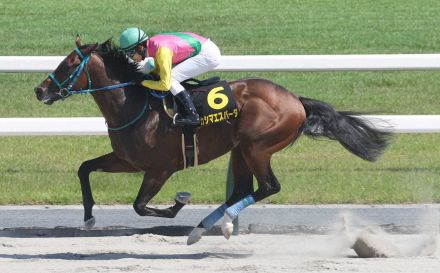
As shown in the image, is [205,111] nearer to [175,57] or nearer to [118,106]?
[175,57]

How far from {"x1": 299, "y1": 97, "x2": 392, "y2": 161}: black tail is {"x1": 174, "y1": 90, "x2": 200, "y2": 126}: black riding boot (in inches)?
35.3

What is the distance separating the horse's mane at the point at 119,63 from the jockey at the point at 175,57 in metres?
0.05

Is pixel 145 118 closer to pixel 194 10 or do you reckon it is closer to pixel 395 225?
pixel 395 225

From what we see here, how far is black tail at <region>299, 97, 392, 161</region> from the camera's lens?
345 inches

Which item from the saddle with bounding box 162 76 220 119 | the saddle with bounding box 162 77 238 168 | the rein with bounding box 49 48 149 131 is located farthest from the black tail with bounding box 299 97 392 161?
the rein with bounding box 49 48 149 131

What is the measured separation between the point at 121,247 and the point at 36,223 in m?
1.21

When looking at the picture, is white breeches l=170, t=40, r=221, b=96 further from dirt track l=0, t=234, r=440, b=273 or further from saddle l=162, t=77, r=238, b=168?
dirt track l=0, t=234, r=440, b=273

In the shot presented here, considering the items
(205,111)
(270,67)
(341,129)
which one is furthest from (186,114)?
(270,67)

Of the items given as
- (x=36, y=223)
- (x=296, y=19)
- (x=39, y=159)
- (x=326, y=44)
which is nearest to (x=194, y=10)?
(x=296, y=19)

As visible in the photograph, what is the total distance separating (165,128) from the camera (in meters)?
8.43

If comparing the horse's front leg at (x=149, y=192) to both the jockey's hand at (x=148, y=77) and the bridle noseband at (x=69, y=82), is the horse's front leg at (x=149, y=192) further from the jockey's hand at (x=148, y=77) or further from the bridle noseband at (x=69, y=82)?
the bridle noseband at (x=69, y=82)

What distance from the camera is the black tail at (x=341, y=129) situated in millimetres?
8773

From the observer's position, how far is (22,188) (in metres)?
10.6

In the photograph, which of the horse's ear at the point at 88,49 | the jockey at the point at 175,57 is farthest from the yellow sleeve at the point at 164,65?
the horse's ear at the point at 88,49
